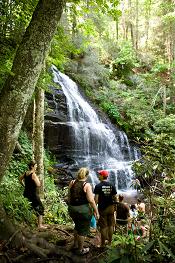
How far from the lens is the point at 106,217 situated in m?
6.36

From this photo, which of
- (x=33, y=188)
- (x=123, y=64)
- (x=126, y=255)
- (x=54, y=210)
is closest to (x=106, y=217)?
(x=33, y=188)

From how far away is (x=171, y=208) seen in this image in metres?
4.92

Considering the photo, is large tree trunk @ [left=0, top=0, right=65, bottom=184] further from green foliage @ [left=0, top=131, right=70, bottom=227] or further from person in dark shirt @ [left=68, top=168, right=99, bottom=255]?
green foliage @ [left=0, top=131, right=70, bottom=227]

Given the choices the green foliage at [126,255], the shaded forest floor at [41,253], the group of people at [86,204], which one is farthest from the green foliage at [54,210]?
the green foliage at [126,255]

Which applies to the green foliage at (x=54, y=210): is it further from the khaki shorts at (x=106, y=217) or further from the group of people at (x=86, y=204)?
the khaki shorts at (x=106, y=217)

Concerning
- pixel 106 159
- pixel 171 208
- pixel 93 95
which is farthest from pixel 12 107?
pixel 93 95

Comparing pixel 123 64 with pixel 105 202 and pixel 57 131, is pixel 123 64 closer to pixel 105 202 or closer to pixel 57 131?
pixel 57 131

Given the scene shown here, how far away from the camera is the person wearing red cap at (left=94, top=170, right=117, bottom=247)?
243 inches

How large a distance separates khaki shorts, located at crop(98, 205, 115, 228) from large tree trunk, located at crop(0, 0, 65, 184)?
2418 mm

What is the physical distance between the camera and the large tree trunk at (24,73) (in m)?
4.55

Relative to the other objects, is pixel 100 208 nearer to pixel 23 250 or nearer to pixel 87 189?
pixel 87 189

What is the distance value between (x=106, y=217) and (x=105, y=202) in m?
0.35

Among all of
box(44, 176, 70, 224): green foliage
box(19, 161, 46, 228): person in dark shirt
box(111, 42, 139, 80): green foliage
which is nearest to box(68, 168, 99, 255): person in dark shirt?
box(19, 161, 46, 228): person in dark shirt

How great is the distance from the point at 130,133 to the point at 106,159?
11.1ft
